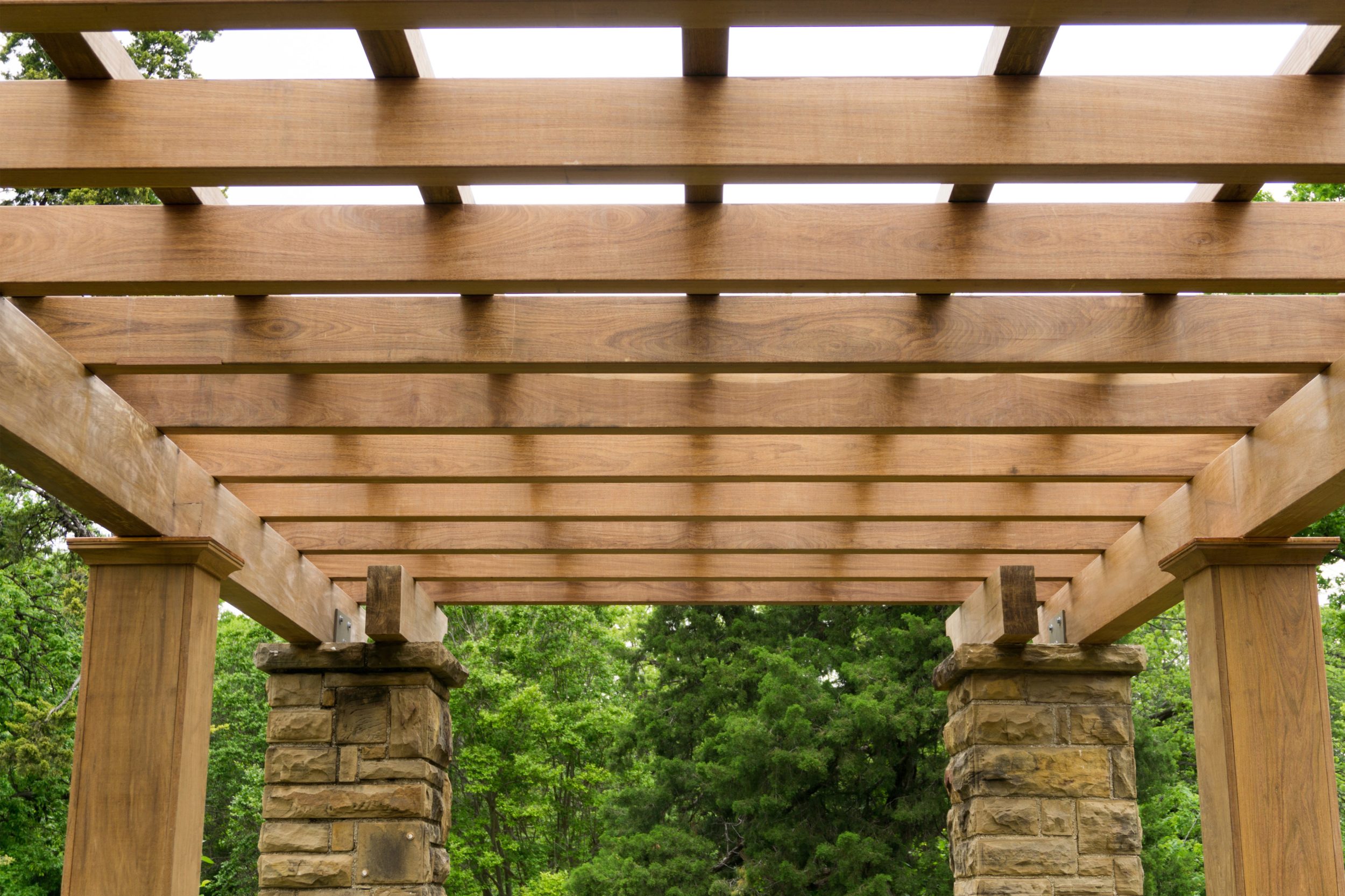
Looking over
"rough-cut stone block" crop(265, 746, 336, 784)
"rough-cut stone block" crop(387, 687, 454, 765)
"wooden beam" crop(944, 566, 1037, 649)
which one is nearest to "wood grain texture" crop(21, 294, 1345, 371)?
"wooden beam" crop(944, 566, 1037, 649)

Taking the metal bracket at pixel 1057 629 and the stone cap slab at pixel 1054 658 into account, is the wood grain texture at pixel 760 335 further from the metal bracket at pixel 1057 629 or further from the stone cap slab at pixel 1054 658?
the metal bracket at pixel 1057 629

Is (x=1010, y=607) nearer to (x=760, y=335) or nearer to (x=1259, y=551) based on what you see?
(x=1259, y=551)

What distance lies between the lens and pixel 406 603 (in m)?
6.62

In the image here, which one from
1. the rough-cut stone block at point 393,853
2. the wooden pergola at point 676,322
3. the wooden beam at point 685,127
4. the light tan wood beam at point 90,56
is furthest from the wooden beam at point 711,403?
the rough-cut stone block at point 393,853

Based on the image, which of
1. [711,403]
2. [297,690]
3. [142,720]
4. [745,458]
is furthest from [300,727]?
[711,403]

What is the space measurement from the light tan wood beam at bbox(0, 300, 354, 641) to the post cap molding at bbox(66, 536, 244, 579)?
44 millimetres

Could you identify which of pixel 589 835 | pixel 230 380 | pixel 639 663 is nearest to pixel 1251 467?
pixel 230 380

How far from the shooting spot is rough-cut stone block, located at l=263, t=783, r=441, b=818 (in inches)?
260

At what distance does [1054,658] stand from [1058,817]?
83 cm

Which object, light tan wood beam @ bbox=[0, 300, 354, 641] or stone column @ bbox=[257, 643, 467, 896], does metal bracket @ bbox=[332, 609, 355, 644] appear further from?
light tan wood beam @ bbox=[0, 300, 354, 641]

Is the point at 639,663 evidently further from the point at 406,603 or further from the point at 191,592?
the point at 191,592

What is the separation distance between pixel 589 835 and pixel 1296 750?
15.6 meters

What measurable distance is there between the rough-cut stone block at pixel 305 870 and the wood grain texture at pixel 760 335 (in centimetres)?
361

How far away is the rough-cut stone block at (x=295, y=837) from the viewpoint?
6527mm
